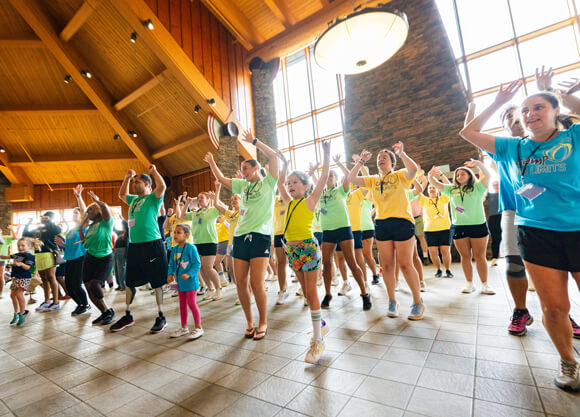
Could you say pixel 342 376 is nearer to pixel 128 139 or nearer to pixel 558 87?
pixel 558 87

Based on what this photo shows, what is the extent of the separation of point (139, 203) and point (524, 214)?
3.40 m

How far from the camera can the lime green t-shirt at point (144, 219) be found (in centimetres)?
313

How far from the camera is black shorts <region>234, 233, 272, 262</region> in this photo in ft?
8.31

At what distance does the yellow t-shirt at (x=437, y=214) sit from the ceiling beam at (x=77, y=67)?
12013 mm

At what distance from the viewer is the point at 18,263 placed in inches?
154

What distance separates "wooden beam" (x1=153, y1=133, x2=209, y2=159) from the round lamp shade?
330 inches

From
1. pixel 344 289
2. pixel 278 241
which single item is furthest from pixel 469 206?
pixel 278 241

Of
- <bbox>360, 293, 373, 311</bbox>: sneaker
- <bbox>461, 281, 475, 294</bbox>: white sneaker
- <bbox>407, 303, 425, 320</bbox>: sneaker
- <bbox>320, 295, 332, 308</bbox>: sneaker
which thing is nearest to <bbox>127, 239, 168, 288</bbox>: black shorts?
<bbox>320, 295, 332, 308</bbox>: sneaker

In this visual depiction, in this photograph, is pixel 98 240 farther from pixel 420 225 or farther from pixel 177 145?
pixel 177 145

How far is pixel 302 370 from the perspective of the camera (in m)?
1.88

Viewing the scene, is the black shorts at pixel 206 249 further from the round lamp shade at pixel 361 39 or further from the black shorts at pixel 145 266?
the round lamp shade at pixel 361 39

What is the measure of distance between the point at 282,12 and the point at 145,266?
981cm

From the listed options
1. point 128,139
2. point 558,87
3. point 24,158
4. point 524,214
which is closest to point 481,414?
point 524,214

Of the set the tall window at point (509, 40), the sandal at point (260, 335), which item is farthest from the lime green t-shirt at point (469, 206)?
the tall window at point (509, 40)
